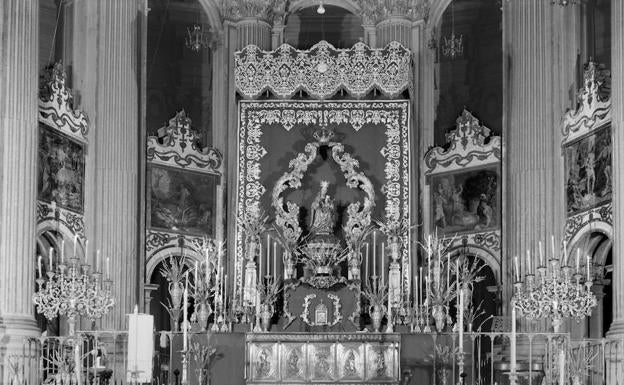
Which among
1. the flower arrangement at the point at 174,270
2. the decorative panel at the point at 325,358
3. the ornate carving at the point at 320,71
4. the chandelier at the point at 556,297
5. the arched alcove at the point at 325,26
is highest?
the arched alcove at the point at 325,26

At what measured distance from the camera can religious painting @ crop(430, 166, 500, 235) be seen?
89.3 ft

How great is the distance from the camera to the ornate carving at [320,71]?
2761 centimetres

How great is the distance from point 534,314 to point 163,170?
9.87 m

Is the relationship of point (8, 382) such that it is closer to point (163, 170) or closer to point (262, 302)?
point (262, 302)

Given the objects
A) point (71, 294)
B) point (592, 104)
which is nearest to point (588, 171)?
point (592, 104)

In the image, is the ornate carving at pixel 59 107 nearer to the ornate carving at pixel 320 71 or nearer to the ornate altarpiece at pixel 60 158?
the ornate altarpiece at pixel 60 158

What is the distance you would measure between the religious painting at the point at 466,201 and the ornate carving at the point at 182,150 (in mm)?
5074

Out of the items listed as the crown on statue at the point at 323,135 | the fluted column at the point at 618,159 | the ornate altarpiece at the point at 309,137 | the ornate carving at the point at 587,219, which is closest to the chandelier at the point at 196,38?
the ornate altarpiece at the point at 309,137

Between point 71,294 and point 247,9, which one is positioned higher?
point 247,9

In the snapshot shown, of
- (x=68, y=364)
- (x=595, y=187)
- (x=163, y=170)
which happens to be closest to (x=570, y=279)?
(x=595, y=187)

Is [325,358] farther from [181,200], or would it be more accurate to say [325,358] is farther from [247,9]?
[247,9]

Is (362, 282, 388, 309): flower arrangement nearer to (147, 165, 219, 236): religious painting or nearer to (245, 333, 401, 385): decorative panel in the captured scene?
(245, 333, 401, 385): decorative panel

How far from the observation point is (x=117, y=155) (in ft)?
82.5

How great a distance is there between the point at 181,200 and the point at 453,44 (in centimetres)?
723
